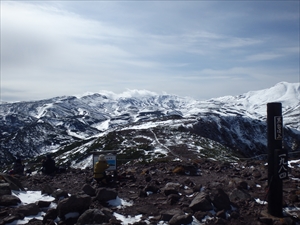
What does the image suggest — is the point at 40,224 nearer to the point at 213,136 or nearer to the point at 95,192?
the point at 95,192

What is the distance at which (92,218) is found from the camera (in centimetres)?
957

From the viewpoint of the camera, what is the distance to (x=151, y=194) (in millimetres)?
13250

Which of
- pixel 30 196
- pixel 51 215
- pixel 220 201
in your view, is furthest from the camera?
pixel 30 196

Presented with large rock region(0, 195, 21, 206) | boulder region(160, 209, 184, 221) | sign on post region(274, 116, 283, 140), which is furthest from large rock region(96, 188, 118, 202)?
sign on post region(274, 116, 283, 140)

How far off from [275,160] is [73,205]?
777 centimetres

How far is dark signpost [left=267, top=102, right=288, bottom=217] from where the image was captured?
9.92 metres

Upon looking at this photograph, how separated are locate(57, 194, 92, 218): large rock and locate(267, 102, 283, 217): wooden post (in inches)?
278

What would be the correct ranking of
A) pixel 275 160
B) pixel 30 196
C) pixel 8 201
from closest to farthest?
pixel 275 160 → pixel 8 201 → pixel 30 196

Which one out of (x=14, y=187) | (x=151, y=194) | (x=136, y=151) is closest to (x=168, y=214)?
(x=151, y=194)

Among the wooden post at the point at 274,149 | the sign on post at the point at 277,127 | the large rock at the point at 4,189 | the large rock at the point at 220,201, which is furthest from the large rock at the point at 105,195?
the sign on post at the point at 277,127

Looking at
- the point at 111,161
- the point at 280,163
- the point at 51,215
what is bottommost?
the point at 51,215

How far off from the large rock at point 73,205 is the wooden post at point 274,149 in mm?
7065

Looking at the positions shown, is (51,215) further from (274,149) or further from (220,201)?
(274,149)

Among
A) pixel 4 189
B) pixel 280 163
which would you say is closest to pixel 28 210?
pixel 4 189
